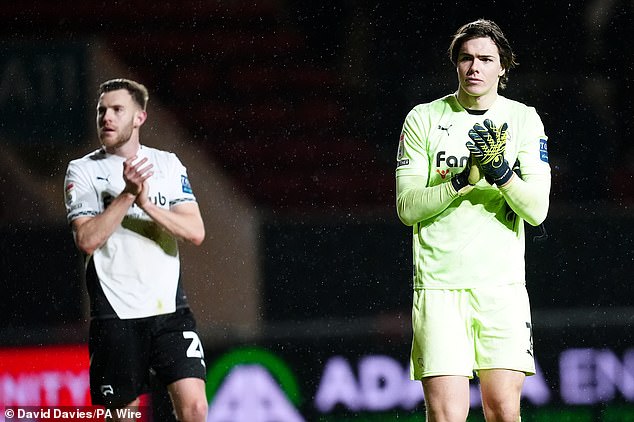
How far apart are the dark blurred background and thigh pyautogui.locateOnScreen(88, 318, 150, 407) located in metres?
0.77

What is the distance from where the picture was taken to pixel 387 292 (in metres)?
4.55

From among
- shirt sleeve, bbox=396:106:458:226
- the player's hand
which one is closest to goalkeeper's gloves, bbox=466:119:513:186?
shirt sleeve, bbox=396:106:458:226

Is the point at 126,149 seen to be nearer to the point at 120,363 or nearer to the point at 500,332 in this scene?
the point at 120,363

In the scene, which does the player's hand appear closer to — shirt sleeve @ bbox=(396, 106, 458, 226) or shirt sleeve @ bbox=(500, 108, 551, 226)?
shirt sleeve @ bbox=(396, 106, 458, 226)

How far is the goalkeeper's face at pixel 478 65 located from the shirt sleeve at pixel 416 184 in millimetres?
185

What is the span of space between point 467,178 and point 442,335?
0.45 metres

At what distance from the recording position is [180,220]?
3910 mm

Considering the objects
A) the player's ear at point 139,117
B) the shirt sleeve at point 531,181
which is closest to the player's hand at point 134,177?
the player's ear at point 139,117

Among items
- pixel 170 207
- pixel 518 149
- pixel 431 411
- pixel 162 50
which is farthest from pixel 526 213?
pixel 162 50

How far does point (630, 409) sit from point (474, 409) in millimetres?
640

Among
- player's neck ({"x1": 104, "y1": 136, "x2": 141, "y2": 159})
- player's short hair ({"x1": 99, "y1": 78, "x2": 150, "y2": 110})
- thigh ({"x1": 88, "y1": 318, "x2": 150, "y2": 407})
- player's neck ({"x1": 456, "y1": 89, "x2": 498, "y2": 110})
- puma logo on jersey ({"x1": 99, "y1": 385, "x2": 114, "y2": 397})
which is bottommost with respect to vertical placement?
puma logo on jersey ({"x1": 99, "y1": 385, "x2": 114, "y2": 397})

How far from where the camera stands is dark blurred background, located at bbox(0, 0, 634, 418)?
14.9 ft

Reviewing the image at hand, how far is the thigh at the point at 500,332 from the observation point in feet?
10.2

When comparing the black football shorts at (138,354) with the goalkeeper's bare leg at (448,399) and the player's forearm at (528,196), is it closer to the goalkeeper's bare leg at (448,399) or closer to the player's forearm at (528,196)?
the goalkeeper's bare leg at (448,399)
